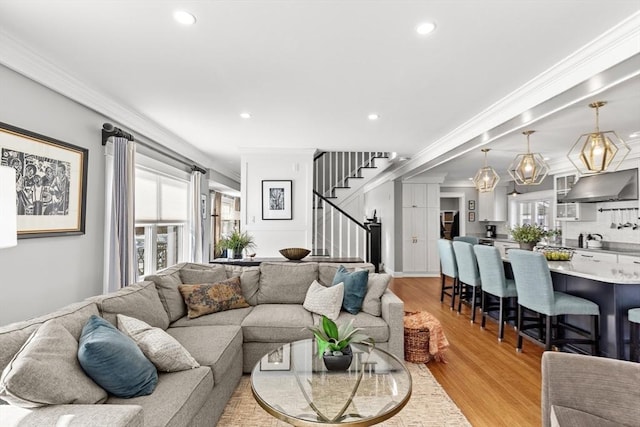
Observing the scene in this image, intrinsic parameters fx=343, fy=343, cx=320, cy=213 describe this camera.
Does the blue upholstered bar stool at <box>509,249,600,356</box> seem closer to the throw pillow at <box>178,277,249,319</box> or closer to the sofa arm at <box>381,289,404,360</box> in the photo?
the sofa arm at <box>381,289,404,360</box>

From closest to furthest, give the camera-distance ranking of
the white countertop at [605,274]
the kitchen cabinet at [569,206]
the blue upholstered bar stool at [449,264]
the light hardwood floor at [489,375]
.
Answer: the light hardwood floor at [489,375] < the white countertop at [605,274] < the blue upholstered bar stool at [449,264] < the kitchen cabinet at [569,206]

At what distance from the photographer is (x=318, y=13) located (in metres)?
1.95

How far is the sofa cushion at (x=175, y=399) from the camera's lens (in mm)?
1562

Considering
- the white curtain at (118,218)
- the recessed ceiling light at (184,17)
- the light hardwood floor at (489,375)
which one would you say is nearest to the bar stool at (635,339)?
the light hardwood floor at (489,375)

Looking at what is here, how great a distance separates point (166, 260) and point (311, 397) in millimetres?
4132

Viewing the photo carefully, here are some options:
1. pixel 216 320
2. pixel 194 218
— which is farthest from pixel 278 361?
pixel 194 218

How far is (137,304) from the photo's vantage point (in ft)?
8.07

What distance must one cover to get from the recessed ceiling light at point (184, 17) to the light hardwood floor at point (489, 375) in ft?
10.2

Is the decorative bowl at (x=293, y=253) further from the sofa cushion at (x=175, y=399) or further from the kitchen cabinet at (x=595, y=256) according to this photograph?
the kitchen cabinet at (x=595, y=256)

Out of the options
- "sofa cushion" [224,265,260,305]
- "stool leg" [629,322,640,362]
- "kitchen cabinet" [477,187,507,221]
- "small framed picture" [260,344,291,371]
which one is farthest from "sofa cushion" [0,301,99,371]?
"kitchen cabinet" [477,187,507,221]

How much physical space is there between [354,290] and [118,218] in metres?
2.40

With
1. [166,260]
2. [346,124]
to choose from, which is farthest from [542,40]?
[166,260]

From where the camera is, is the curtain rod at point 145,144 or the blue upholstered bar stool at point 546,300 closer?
the blue upholstered bar stool at point 546,300

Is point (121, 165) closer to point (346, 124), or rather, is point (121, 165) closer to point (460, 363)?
point (346, 124)
